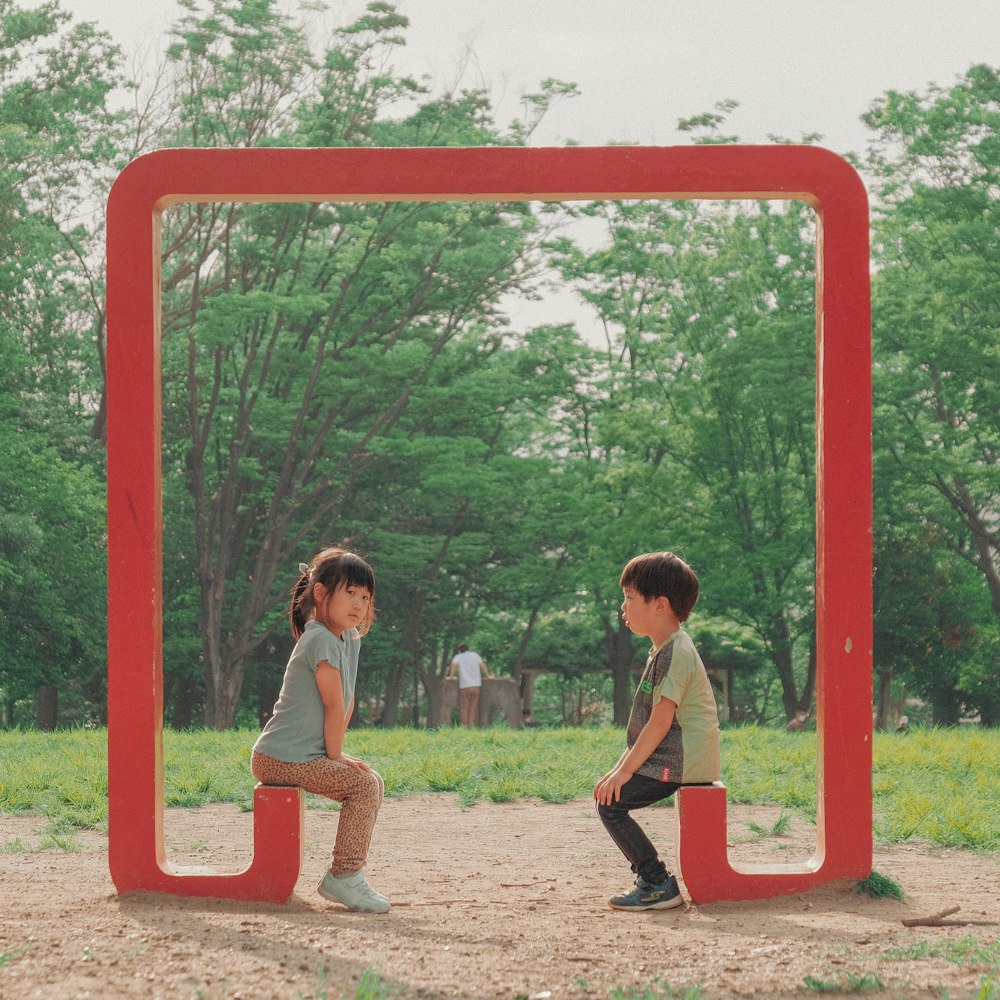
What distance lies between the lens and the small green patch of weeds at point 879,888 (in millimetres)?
4453

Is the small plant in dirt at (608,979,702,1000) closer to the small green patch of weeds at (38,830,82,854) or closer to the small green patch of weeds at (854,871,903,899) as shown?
the small green patch of weeds at (854,871,903,899)

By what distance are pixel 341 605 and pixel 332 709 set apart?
35cm

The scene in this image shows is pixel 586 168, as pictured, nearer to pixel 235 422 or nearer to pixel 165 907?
pixel 165 907

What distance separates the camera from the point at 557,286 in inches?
937

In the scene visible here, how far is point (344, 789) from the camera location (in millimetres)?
4395

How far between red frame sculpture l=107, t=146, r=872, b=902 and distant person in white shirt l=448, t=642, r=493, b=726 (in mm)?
12864

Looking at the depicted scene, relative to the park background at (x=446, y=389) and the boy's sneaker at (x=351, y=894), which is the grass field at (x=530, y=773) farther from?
the park background at (x=446, y=389)

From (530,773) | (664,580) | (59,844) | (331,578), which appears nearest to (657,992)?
(664,580)

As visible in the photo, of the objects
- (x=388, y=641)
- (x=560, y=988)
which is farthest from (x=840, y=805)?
(x=388, y=641)

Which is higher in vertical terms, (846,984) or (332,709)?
(332,709)

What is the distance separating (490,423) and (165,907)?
21052 millimetres

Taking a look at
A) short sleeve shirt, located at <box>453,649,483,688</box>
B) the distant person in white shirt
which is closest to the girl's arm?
the distant person in white shirt

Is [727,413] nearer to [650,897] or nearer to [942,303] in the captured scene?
[942,303]

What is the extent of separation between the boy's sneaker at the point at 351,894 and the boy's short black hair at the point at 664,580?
4.42 feet
